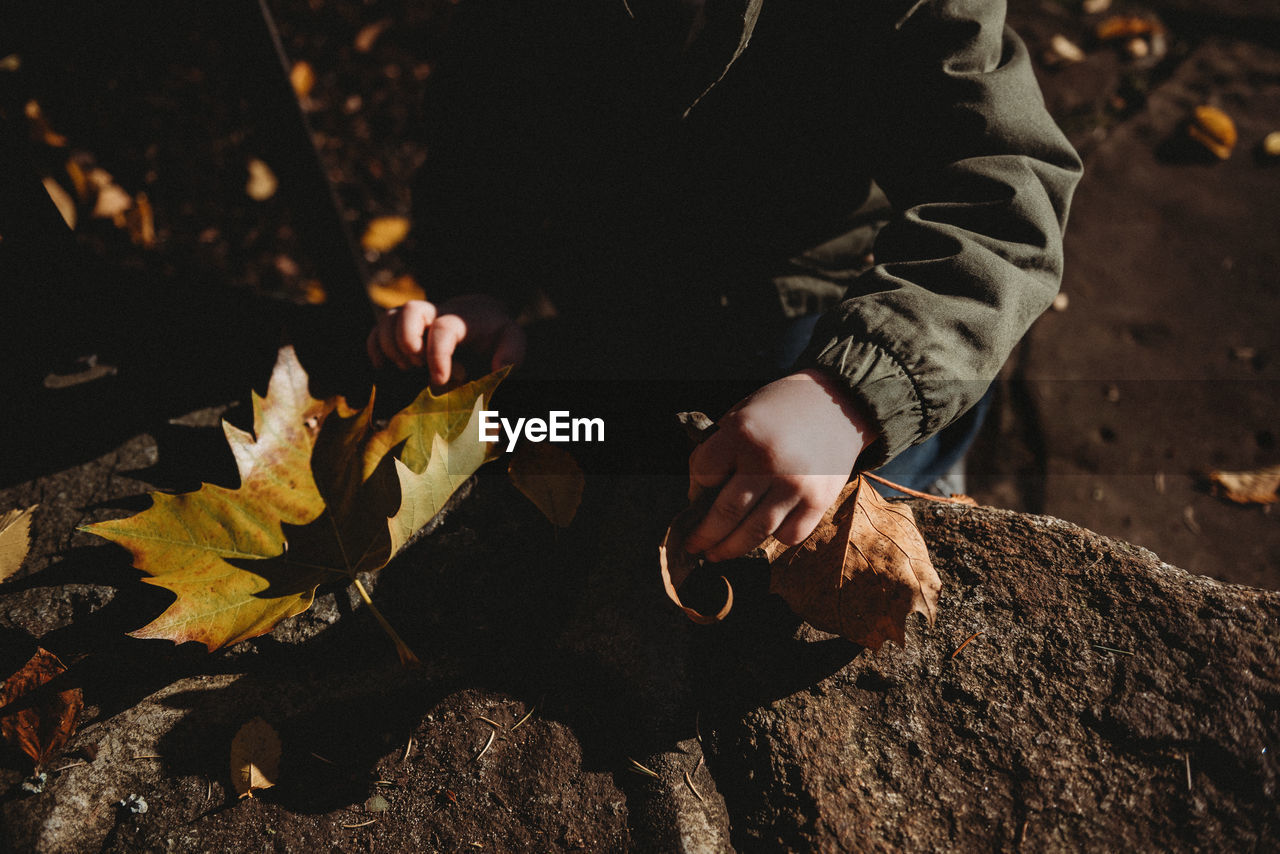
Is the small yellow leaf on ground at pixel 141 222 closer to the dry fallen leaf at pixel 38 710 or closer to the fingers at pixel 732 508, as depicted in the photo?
the dry fallen leaf at pixel 38 710

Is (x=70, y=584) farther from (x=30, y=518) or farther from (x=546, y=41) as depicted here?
(x=546, y=41)

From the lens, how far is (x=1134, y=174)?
1992 millimetres

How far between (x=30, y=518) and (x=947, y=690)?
138 cm

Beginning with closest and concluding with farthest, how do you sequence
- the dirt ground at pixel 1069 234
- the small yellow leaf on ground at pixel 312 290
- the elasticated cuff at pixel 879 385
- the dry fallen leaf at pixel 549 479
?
the elasticated cuff at pixel 879 385 < the dry fallen leaf at pixel 549 479 < the dirt ground at pixel 1069 234 < the small yellow leaf on ground at pixel 312 290

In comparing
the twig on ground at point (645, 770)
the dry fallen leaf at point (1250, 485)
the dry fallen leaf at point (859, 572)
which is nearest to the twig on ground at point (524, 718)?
the twig on ground at point (645, 770)

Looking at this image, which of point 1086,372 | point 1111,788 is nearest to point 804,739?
point 1111,788

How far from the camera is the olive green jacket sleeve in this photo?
0.86 meters

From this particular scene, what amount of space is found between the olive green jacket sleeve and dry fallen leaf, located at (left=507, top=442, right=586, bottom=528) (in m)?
0.39

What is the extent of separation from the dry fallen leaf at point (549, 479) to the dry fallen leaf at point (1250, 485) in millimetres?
1661

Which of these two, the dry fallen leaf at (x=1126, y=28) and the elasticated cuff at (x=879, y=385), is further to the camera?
the dry fallen leaf at (x=1126, y=28)

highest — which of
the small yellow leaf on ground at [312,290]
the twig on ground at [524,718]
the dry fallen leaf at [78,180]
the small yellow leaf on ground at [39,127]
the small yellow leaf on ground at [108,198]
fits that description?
the small yellow leaf on ground at [39,127]

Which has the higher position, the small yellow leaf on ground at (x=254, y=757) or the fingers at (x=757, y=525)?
the fingers at (x=757, y=525)

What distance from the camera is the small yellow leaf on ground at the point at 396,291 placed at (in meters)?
1.92

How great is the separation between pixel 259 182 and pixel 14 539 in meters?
1.45
